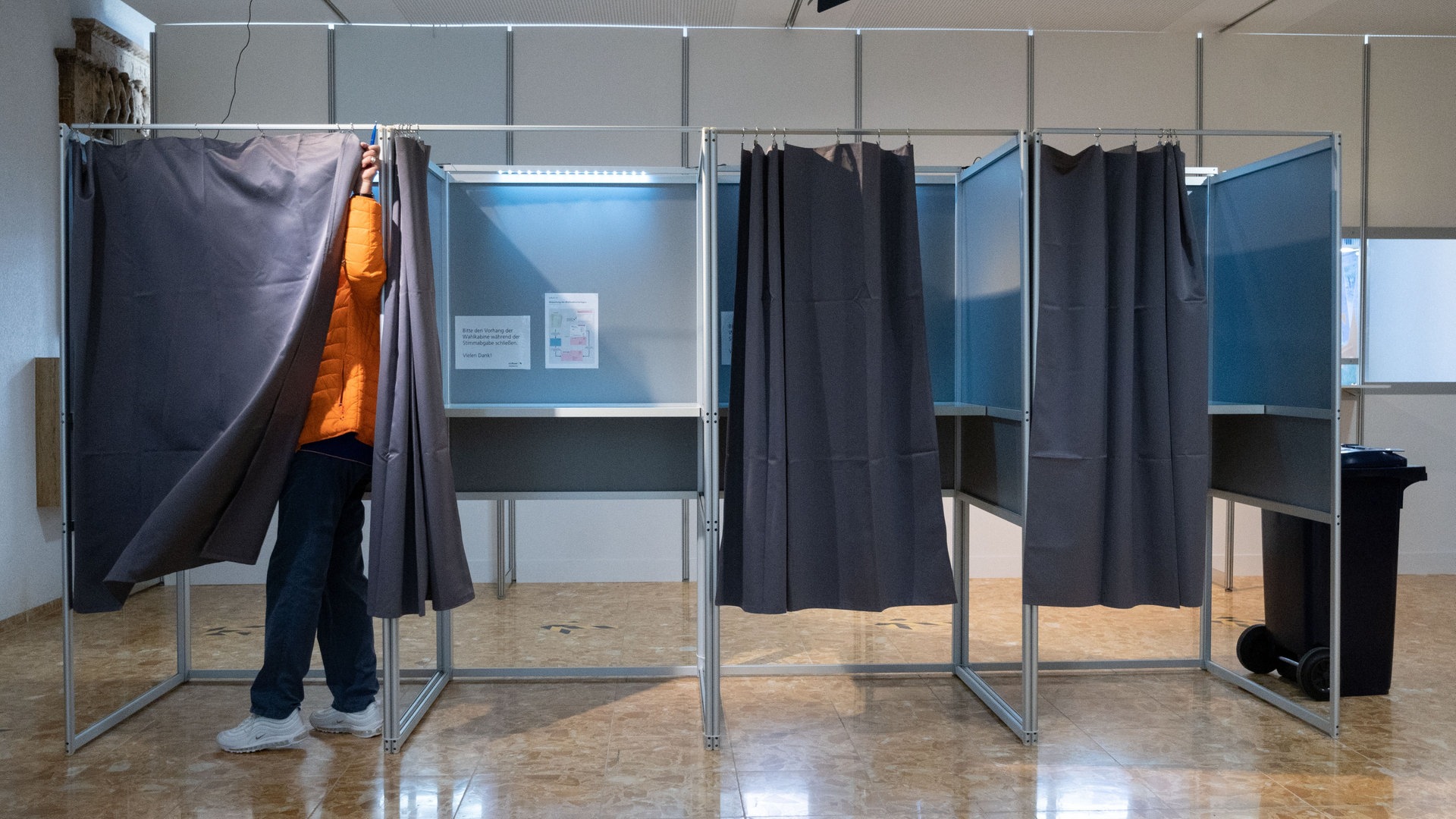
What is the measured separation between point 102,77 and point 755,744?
439 centimetres

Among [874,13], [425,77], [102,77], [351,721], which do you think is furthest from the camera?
[425,77]

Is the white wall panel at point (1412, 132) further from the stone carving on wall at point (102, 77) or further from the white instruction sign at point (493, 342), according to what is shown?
the stone carving on wall at point (102, 77)

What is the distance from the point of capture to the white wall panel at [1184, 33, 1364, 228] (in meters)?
5.10

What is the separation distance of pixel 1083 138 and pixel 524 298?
3.17 metres

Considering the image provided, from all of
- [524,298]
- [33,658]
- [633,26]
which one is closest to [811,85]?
[633,26]

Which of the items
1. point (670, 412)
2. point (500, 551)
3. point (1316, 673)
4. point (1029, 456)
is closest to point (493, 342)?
point (670, 412)

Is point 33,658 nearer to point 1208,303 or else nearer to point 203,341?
point 203,341

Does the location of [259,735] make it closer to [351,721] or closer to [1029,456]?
[351,721]

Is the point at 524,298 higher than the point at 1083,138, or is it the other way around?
the point at 1083,138

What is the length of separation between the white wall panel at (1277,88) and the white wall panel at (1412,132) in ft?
0.47

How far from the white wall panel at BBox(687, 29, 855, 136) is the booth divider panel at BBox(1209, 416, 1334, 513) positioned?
2.59 metres

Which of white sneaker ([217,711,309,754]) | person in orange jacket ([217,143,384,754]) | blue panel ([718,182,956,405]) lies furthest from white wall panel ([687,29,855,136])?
white sneaker ([217,711,309,754])

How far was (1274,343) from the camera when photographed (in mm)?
3102

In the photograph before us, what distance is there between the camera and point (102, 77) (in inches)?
182
